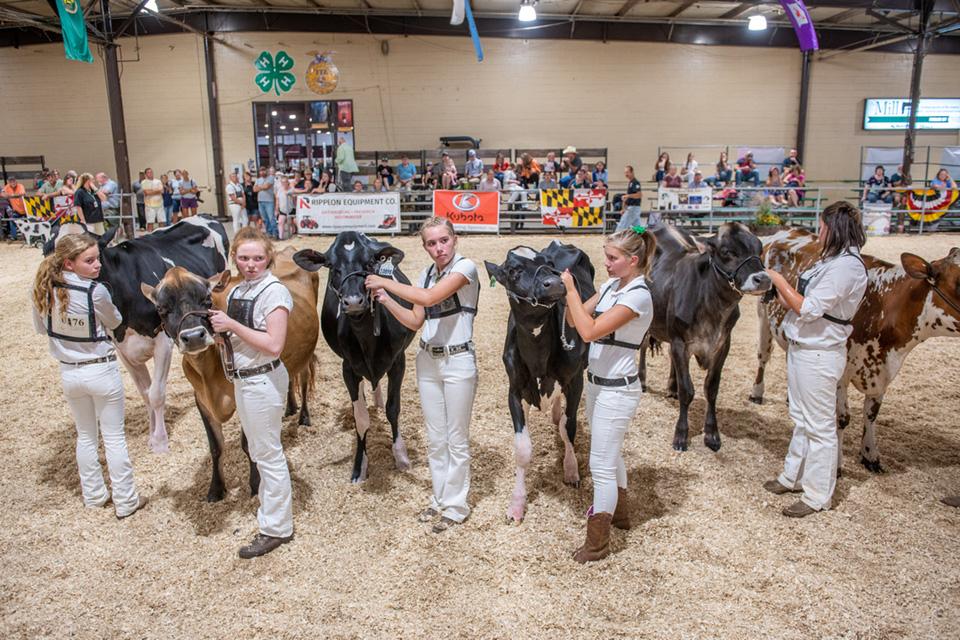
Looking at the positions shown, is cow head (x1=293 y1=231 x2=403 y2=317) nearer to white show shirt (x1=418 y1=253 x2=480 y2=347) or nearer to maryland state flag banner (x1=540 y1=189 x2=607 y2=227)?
white show shirt (x1=418 y1=253 x2=480 y2=347)

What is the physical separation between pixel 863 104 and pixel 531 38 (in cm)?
1118

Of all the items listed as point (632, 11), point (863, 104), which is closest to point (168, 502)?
point (632, 11)

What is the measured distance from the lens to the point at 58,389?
6762mm

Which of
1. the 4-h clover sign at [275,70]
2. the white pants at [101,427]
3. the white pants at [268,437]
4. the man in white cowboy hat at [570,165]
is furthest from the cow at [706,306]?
the 4-h clover sign at [275,70]

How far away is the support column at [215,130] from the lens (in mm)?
20438

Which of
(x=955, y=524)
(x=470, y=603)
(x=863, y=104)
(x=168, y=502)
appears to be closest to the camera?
(x=470, y=603)

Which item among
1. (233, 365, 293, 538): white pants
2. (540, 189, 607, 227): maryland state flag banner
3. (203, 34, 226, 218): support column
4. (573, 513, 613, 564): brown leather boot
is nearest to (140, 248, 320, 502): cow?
(233, 365, 293, 538): white pants

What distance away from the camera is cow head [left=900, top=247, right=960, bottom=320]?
171 inches

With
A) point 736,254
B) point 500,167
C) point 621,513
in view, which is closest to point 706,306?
point 736,254

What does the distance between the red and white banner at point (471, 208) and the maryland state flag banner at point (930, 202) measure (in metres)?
10.7

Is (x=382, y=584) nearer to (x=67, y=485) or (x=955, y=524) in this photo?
(x=67, y=485)

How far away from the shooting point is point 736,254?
486 centimetres

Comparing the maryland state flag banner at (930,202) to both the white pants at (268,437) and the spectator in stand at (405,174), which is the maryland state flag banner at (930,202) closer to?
the spectator in stand at (405,174)

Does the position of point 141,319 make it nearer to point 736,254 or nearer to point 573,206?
point 736,254
